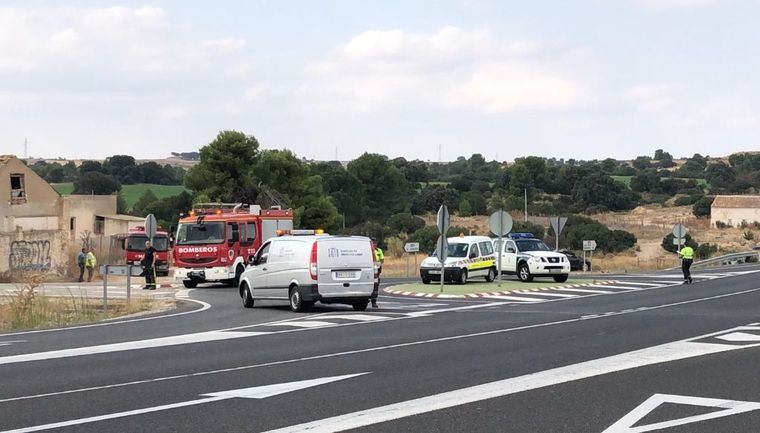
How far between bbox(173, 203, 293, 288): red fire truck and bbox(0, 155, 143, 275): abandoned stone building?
13.3 meters

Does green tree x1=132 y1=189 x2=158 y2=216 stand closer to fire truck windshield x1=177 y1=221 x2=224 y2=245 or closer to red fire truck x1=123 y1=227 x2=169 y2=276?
red fire truck x1=123 y1=227 x2=169 y2=276

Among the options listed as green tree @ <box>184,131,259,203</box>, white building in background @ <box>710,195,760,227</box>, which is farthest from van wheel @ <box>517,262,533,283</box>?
white building in background @ <box>710,195,760,227</box>

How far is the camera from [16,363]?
A: 15.3 meters

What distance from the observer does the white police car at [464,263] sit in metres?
39.3

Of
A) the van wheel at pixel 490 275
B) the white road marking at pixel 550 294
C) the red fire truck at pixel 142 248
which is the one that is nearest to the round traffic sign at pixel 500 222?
the white road marking at pixel 550 294

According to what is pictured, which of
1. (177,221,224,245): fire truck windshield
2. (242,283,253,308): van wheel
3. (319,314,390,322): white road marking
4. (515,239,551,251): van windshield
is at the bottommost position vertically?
(319,314,390,322): white road marking

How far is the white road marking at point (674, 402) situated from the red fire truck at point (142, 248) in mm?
41178

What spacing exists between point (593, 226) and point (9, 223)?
160ft

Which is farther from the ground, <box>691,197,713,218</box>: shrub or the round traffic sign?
<box>691,197,713,218</box>: shrub

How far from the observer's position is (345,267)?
1008 inches

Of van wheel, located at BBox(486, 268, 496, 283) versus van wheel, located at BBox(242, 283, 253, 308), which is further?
van wheel, located at BBox(486, 268, 496, 283)

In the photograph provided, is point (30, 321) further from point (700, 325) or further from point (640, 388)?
point (640, 388)

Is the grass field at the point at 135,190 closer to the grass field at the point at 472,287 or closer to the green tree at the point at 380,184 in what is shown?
the green tree at the point at 380,184

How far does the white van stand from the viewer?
1000 inches
